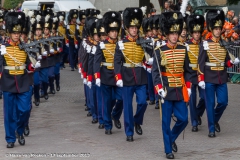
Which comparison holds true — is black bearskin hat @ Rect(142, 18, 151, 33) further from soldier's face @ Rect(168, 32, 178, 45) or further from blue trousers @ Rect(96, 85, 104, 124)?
soldier's face @ Rect(168, 32, 178, 45)

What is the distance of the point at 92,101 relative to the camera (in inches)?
608

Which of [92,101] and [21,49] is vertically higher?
[21,49]

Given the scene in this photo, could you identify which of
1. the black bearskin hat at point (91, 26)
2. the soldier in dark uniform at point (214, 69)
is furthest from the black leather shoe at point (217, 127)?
the black bearskin hat at point (91, 26)

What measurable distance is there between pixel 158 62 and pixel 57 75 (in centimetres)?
860

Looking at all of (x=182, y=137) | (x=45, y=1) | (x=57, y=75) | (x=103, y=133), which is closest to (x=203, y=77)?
(x=182, y=137)

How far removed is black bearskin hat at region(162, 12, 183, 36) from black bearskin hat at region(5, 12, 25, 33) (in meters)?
2.35

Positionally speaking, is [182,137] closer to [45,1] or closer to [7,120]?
[7,120]

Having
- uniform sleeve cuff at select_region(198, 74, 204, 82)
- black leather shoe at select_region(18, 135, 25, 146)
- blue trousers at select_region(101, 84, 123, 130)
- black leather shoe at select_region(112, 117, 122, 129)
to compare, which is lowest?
black leather shoe at select_region(112, 117, 122, 129)

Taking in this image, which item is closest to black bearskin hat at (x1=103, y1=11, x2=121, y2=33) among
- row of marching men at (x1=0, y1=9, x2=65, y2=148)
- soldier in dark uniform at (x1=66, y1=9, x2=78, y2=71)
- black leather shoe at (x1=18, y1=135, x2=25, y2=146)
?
row of marching men at (x1=0, y1=9, x2=65, y2=148)

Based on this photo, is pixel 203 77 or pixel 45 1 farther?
pixel 45 1

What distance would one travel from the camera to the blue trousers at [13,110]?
12812mm

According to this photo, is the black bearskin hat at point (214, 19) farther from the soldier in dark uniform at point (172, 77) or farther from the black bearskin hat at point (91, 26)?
the black bearskin hat at point (91, 26)

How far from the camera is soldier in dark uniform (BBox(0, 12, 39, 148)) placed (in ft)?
41.9

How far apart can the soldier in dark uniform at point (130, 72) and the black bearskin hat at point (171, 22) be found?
1303 millimetres
